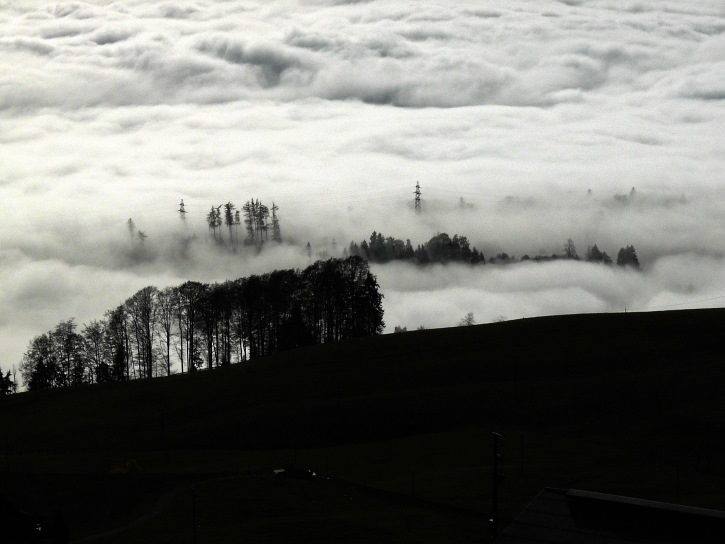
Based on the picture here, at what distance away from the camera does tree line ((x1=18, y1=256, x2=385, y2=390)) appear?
176500mm

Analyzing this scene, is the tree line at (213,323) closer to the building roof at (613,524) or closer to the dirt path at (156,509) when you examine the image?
the dirt path at (156,509)

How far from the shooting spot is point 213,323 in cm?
17662

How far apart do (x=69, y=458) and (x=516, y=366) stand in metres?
60.7

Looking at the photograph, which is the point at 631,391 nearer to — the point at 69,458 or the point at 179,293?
the point at 69,458

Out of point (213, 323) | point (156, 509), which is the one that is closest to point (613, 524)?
point (156, 509)

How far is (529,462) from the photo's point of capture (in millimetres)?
85562

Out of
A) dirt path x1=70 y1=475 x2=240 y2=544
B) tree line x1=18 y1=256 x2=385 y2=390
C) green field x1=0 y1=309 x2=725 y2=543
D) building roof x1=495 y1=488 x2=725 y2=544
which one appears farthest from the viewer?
tree line x1=18 y1=256 x2=385 y2=390

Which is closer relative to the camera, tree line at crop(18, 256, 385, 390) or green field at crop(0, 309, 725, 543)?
green field at crop(0, 309, 725, 543)

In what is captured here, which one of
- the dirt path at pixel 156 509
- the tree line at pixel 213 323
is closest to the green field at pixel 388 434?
the dirt path at pixel 156 509

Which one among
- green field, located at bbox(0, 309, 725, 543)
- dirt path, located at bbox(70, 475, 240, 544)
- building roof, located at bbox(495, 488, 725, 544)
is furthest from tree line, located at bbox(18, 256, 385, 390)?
building roof, located at bbox(495, 488, 725, 544)

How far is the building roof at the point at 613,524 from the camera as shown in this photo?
105 ft

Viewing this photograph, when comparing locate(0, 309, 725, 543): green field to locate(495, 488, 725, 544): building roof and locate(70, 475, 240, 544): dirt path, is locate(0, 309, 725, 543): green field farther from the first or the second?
locate(495, 488, 725, 544): building roof

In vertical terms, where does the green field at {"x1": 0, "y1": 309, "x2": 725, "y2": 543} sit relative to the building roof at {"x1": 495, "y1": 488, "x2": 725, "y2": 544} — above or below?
below

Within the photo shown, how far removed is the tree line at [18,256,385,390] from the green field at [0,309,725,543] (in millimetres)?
26827
